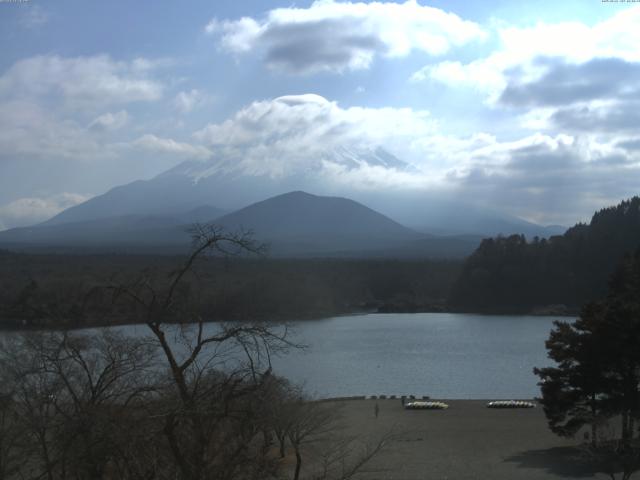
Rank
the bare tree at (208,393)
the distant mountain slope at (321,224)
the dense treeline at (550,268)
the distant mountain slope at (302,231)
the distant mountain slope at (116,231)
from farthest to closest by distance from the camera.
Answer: the distant mountain slope at (321,224) < the distant mountain slope at (302,231) < the distant mountain slope at (116,231) < the dense treeline at (550,268) < the bare tree at (208,393)

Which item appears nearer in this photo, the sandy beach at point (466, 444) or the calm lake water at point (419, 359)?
the sandy beach at point (466, 444)

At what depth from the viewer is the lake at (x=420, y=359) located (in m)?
22.0

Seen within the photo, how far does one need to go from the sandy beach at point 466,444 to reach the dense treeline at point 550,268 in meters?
37.5

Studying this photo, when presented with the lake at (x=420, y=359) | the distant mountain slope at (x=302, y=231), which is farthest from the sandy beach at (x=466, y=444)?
the distant mountain slope at (x=302, y=231)

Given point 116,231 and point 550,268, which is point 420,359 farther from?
point 116,231

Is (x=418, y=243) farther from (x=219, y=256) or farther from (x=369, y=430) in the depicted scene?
(x=219, y=256)

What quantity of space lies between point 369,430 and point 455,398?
229 inches

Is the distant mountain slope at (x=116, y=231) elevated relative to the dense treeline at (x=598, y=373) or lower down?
elevated

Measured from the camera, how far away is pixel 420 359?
28.9m

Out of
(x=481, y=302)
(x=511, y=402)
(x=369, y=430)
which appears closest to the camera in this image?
(x=369, y=430)

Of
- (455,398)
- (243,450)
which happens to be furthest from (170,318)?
(455,398)

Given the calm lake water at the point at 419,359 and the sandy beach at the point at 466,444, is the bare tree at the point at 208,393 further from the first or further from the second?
the calm lake water at the point at 419,359

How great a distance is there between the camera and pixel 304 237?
116 meters

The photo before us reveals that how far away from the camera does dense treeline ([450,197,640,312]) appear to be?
53.5 meters
